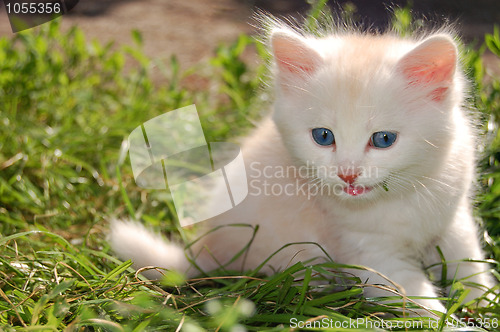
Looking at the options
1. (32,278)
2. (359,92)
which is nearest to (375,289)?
(359,92)

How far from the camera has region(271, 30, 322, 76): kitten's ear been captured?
4.32ft

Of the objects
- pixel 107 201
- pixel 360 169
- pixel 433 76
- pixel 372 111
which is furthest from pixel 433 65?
pixel 107 201

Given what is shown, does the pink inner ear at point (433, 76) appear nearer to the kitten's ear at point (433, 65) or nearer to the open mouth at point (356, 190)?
the kitten's ear at point (433, 65)

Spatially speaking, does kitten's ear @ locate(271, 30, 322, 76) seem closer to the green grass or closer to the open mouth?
the open mouth

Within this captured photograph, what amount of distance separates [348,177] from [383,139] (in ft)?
0.39

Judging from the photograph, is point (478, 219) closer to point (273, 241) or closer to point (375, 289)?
point (375, 289)

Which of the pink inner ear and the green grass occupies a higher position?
the pink inner ear

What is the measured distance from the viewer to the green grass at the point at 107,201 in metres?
1.30

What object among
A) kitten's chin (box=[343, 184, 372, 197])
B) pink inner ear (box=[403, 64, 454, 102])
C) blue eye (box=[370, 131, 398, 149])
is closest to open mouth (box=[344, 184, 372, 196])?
kitten's chin (box=[343, 184, 372, 197])

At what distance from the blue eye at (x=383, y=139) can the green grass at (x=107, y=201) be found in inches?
13.1

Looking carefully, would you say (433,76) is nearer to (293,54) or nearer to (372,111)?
(372,111)

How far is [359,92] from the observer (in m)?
1.24

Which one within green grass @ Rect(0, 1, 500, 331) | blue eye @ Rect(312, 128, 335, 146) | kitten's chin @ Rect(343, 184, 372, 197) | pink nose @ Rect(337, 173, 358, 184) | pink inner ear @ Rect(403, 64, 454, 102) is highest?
pink inner ear @ Rect(403, 64, 454, 102)

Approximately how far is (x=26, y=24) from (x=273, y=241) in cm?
204
